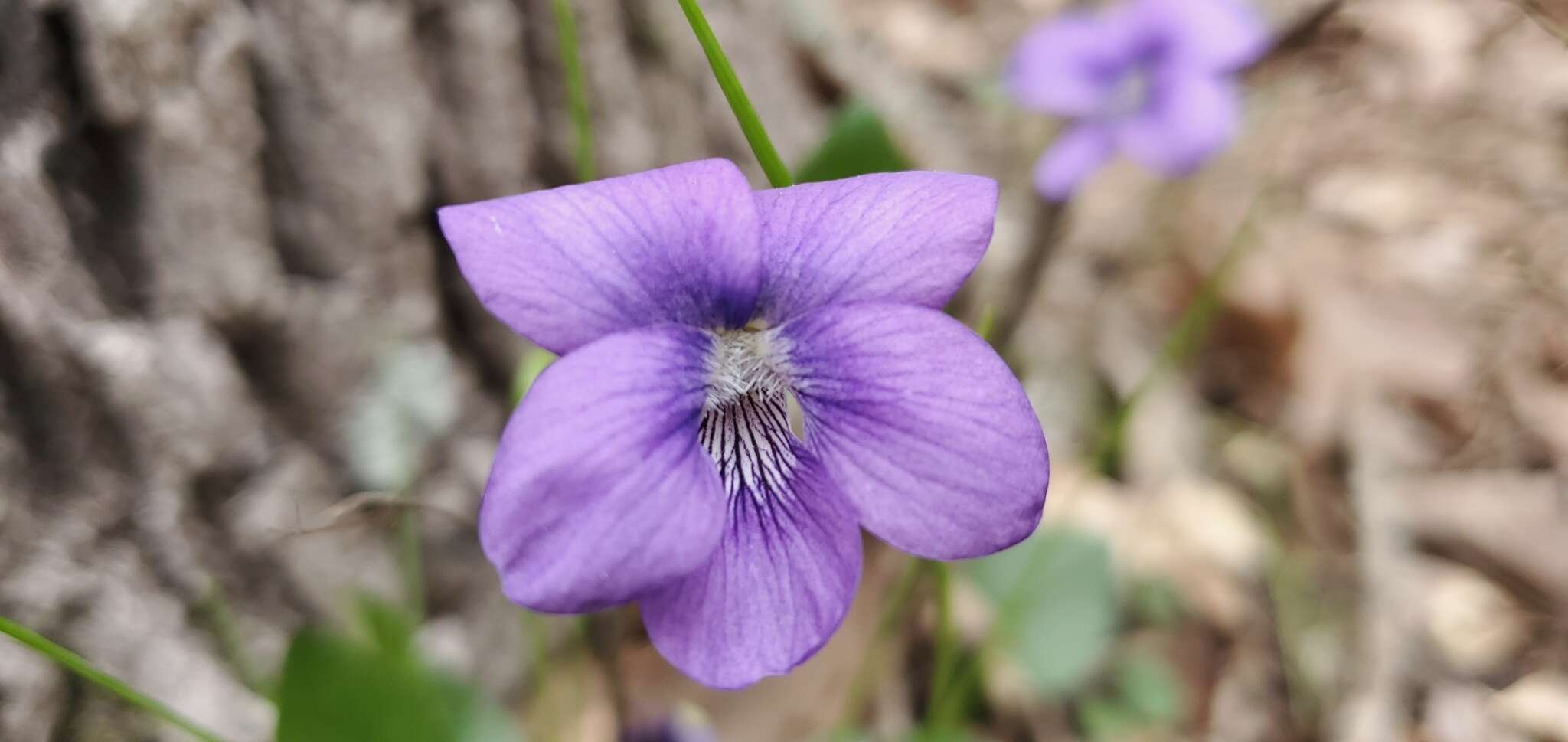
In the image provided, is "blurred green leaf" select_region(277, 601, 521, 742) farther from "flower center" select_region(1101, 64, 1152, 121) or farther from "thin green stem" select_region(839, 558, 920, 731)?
"flower center" select_region(1101, 64, 1152, 121)

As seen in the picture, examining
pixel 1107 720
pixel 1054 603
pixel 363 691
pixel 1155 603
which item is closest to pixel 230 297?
pixel 363 691

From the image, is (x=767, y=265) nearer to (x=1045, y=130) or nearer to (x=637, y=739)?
(x=637, y=739)

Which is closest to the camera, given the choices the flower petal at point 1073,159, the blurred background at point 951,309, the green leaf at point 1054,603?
the blurred background at point 951,309

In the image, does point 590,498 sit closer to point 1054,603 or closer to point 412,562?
point 412,562

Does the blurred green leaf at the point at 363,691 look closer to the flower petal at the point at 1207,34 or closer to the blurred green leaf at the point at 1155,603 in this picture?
the blurred green leaf at the point at 1155,603

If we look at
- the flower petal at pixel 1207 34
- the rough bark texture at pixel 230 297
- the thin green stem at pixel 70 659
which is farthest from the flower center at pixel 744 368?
the flower petal at pixel 1207 34

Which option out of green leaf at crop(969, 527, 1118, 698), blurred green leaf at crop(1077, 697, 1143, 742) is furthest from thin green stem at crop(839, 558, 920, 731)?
blurred green leaf at crop(1077, 697, 1143, 742)
